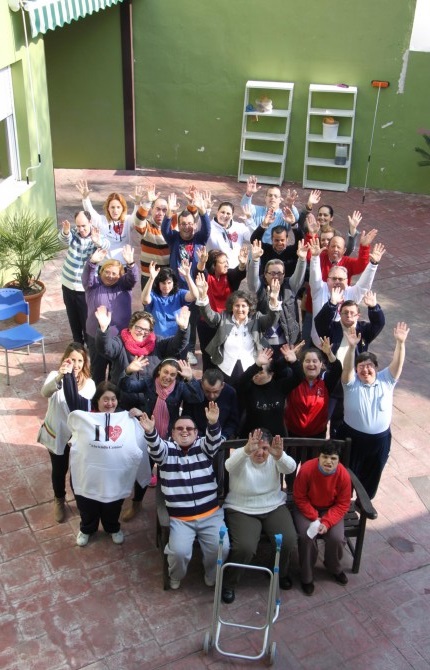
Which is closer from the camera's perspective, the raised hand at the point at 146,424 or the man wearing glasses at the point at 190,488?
the raised hand at the point at 146,424

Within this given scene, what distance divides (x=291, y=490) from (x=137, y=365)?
155 centimetres

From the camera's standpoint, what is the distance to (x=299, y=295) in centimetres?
775

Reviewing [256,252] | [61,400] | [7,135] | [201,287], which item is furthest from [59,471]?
[7,135]

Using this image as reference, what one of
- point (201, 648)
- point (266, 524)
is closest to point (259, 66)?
point (266, 524)

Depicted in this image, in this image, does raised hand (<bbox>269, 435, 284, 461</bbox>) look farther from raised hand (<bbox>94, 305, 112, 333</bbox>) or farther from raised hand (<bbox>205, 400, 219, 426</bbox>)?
raised hand (<bbox>94, 305, 112, 333</bbox>)

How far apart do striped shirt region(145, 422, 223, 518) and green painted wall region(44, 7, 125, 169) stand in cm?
932

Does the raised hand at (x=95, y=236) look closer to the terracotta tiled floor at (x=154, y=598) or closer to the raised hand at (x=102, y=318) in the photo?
the raised hand at (x=102, y=318)

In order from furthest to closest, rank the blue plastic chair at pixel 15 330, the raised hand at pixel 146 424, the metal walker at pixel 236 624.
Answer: the blue plastic chair at pixel 15 330 → the raised hand at pixel 146 424 → the metal walker at pixel 236 624

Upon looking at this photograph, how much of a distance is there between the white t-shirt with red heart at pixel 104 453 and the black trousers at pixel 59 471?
28 centimetres

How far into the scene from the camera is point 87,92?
43.3 feet

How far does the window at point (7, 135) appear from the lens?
30.0 feet

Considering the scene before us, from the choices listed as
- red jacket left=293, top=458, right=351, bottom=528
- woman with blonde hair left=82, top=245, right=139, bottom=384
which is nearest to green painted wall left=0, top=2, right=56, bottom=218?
woman with blonde hair left=82, top=245, right=139, bottom=384

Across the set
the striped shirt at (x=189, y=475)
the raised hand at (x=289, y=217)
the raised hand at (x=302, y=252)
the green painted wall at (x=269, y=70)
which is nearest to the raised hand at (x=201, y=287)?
the raised hand at (x=302, y=252)

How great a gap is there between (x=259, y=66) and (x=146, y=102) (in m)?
2.10
